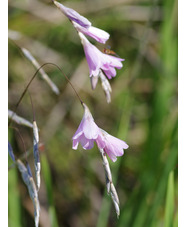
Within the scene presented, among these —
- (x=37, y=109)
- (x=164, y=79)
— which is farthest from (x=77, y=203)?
(x=164, y=79)

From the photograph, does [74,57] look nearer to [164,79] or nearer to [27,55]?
[164,79]

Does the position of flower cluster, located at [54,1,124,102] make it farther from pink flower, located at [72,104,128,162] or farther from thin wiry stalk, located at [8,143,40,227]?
thin wiry stalk, located at [8,143,40,227]

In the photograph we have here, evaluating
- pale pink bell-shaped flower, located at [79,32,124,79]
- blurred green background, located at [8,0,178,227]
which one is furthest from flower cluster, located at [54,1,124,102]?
blurred green background, located at [8,0,178,227]

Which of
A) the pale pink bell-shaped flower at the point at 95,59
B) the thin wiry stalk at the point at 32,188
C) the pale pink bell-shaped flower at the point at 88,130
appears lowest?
the thin wiry stalk at the point at 32,188

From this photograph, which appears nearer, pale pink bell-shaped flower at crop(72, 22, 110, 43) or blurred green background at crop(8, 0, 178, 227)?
pale pink bell-shaped flower at crop(72, 22, 110, 43)

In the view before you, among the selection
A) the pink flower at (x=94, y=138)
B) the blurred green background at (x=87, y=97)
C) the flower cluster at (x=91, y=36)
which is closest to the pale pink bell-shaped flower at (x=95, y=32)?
the flower cluster at (x=91, y=36)

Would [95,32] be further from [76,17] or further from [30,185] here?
[30,185]

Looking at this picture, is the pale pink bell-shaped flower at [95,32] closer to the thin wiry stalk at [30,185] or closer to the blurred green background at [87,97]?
the thin wiry stalk at [30,185]
